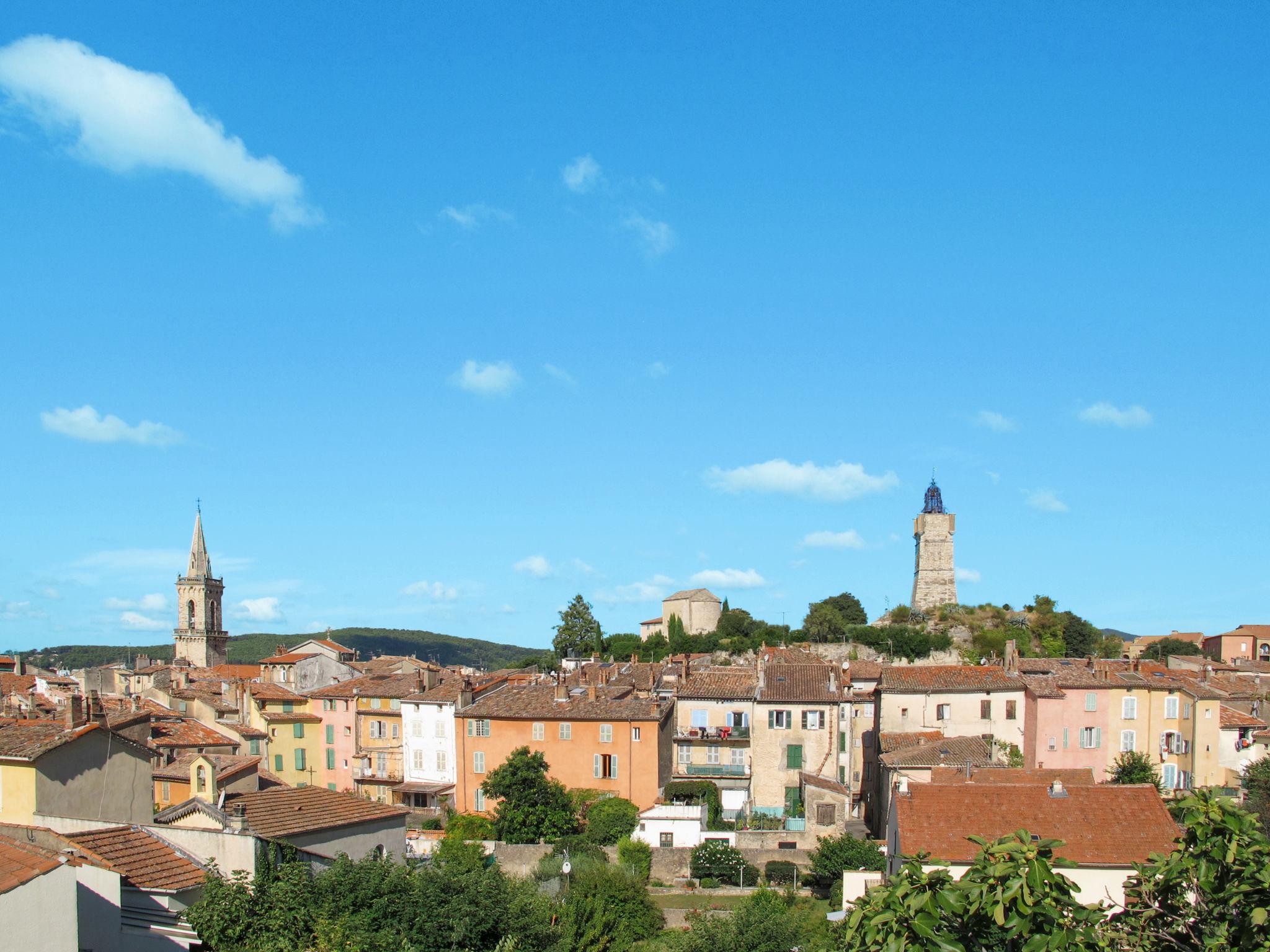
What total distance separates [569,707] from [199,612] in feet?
303

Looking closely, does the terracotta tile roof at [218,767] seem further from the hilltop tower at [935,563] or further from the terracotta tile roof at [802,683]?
the hilltop tower at [935,563]

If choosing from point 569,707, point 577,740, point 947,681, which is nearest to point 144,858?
point 577,740

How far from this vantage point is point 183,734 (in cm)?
4641

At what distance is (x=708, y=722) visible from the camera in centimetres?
4928

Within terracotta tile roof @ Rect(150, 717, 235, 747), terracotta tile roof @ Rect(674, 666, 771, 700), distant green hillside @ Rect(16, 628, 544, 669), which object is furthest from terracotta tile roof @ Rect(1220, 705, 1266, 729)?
distant green hillside @ Rect(16, 628, 544, 669)

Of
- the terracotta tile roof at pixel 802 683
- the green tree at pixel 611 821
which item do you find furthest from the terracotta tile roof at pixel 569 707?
the terracotta tile roof at pixel 802 683

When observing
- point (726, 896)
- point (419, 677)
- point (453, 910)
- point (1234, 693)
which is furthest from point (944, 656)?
point (453, 910)

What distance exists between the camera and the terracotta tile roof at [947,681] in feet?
159

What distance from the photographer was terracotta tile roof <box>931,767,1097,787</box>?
114ft

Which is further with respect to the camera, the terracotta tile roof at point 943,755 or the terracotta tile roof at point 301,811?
the terracotta tile roof at point 943,755

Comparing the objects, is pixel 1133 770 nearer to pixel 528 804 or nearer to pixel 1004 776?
pixel 1004 776

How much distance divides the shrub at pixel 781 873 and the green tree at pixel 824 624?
53366 mm

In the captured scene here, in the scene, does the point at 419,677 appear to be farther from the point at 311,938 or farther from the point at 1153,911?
the point at 1153,911

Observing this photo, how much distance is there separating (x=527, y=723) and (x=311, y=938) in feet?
97.2
